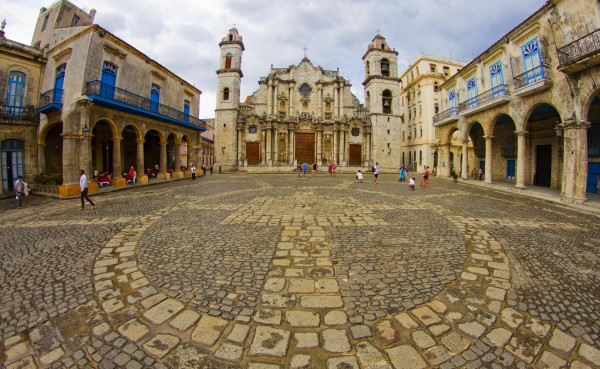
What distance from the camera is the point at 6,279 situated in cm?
365

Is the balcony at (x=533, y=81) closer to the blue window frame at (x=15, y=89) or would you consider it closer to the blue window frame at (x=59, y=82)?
the blue window frame at (x=59, y=82)

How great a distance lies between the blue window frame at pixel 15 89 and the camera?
1402 cm

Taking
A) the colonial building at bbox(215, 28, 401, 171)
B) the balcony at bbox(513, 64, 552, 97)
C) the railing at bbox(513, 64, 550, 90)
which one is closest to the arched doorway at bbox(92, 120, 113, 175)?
the colonial building at bbox(215, 28, 401, 171)

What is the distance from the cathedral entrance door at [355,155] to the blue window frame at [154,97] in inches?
944

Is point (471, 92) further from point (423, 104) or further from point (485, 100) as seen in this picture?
point (423, 104)

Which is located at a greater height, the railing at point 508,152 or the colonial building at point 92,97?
the colonial building at point 92,97

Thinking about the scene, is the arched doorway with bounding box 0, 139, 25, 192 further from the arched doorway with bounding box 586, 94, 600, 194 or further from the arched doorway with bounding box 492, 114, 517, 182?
the arched doorway with bounding box 586, 94, 600, 194

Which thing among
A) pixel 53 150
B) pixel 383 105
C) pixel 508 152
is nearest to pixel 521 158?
pixel 508 152

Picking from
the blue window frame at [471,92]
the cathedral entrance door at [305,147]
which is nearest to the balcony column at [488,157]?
the blue window frame at [471,92]

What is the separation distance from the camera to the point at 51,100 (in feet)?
45.4

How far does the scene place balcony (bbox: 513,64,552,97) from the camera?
11641 mm

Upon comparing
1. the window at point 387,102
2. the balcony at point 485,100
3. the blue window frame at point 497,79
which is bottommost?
the balcony at point 485,100

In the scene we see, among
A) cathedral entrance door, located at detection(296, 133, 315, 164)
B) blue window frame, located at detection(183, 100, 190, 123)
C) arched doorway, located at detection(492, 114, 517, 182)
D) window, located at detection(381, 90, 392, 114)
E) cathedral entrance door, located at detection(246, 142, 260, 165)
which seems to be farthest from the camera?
window, located at detection(381, 90, 392, 114)

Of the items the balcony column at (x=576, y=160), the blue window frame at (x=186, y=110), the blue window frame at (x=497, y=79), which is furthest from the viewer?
the blue window frame at (x=186, y=110)
